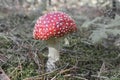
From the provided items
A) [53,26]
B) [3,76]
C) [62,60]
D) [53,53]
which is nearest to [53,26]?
[53,26]

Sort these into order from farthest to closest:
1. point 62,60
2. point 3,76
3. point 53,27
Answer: point 62,60, point 53,27, point 3,76

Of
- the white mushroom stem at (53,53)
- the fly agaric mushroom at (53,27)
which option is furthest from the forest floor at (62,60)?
the fly agaric mushroom at (53,27)

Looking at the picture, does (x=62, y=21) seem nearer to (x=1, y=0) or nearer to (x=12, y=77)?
(x=12, y=77)

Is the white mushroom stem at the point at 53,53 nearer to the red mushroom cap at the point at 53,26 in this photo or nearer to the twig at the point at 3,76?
the red mushroom cap at the point at 53,26

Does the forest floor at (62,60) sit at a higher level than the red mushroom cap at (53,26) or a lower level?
lower

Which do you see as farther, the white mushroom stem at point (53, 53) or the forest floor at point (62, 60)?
the white mushroom stem at point (53, 53)

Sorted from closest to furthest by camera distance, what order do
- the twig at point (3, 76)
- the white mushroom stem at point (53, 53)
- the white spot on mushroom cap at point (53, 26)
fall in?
1. the twig at point (3, 76)
2. the white spot on mushroom cap at point (53, 26)
3. the white mushroom stem at point (53, 53)

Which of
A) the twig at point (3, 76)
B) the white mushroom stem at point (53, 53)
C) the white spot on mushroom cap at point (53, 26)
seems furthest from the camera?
the white mushroom stem at point (53, 53)

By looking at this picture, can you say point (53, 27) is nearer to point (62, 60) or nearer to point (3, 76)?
point (62, 60)
